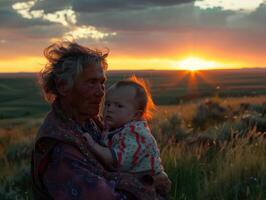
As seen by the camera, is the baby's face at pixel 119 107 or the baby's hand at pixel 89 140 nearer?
the baby's hand at pixel 89 140

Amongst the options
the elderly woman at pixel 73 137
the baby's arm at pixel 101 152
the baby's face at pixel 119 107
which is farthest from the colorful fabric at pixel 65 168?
the baby's face at pixel 119 107

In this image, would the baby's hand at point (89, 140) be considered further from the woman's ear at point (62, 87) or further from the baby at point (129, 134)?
the woman's ear at point (62, 87)

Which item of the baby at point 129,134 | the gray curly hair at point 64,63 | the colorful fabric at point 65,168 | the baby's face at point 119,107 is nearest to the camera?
the colorful fabric at point 65,168

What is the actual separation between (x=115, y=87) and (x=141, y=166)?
28.8 inches

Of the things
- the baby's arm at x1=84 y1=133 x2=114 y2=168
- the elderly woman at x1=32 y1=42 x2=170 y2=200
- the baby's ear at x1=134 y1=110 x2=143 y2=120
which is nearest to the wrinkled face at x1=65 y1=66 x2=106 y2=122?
the elderly woman at x1=32 y1=42 x2=170 y2=200

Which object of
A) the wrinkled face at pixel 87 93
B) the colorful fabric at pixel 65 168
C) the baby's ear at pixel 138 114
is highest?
the wrinkled face at pixel 87 93

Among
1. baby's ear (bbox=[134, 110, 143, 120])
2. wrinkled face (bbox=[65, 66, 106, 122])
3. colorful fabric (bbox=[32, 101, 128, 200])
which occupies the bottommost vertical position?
colorful fabric (bbox=[32, 101, 128, 200])

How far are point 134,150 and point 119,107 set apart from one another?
19.0 inches

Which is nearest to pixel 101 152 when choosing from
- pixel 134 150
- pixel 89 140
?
pixel 89 140

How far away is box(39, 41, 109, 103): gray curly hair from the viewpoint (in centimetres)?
392

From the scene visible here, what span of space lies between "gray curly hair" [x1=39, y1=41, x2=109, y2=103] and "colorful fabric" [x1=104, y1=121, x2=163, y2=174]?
0.50 metres

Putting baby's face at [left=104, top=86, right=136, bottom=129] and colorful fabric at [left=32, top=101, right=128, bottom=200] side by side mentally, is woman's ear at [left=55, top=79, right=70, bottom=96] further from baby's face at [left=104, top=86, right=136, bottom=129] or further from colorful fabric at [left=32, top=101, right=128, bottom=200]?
baby's face at [left=104, top=86, right=136, bottom=129]

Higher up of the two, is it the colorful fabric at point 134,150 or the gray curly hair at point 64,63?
the gray curly hair at point 64,63

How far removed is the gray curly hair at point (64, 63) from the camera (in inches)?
154
